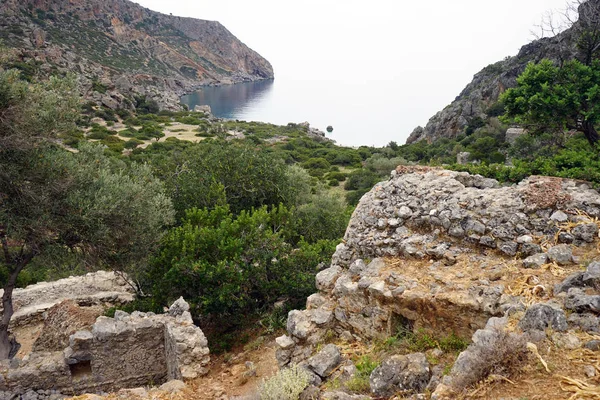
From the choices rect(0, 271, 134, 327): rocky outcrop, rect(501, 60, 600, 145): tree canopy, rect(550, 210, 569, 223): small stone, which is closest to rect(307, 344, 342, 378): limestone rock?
rect(550, 210, 569, 223): small stone

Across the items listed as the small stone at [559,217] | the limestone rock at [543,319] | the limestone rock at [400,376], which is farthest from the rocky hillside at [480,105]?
the limestone rock at [400,376]

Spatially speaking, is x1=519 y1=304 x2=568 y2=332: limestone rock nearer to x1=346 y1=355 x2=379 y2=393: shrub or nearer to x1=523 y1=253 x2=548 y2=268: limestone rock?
x1=523 y1=253 x2=548 y2=268: limestone rock

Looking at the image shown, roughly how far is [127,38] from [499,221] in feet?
569

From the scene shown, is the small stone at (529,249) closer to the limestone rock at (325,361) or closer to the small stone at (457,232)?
the small stone at (457,232)

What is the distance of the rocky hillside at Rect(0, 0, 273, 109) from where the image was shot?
81.0 meters

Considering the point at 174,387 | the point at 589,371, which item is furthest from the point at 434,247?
the point at 174,387

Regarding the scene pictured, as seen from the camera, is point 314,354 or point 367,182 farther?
point 367,182

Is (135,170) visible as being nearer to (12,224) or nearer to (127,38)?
(12,224)

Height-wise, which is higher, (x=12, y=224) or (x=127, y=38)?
(x=127, y=38)

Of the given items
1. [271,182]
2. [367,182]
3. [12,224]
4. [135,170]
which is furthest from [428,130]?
[12,224]

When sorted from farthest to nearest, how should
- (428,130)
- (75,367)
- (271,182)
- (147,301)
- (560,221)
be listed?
(428,130) → (271,182) → (147,301) → (75,367) → (560,221)

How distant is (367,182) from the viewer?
40562 millimetres

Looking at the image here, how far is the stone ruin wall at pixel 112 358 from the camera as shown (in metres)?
10.0

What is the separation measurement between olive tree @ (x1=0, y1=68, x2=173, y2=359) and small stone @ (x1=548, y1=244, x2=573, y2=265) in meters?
11.6
